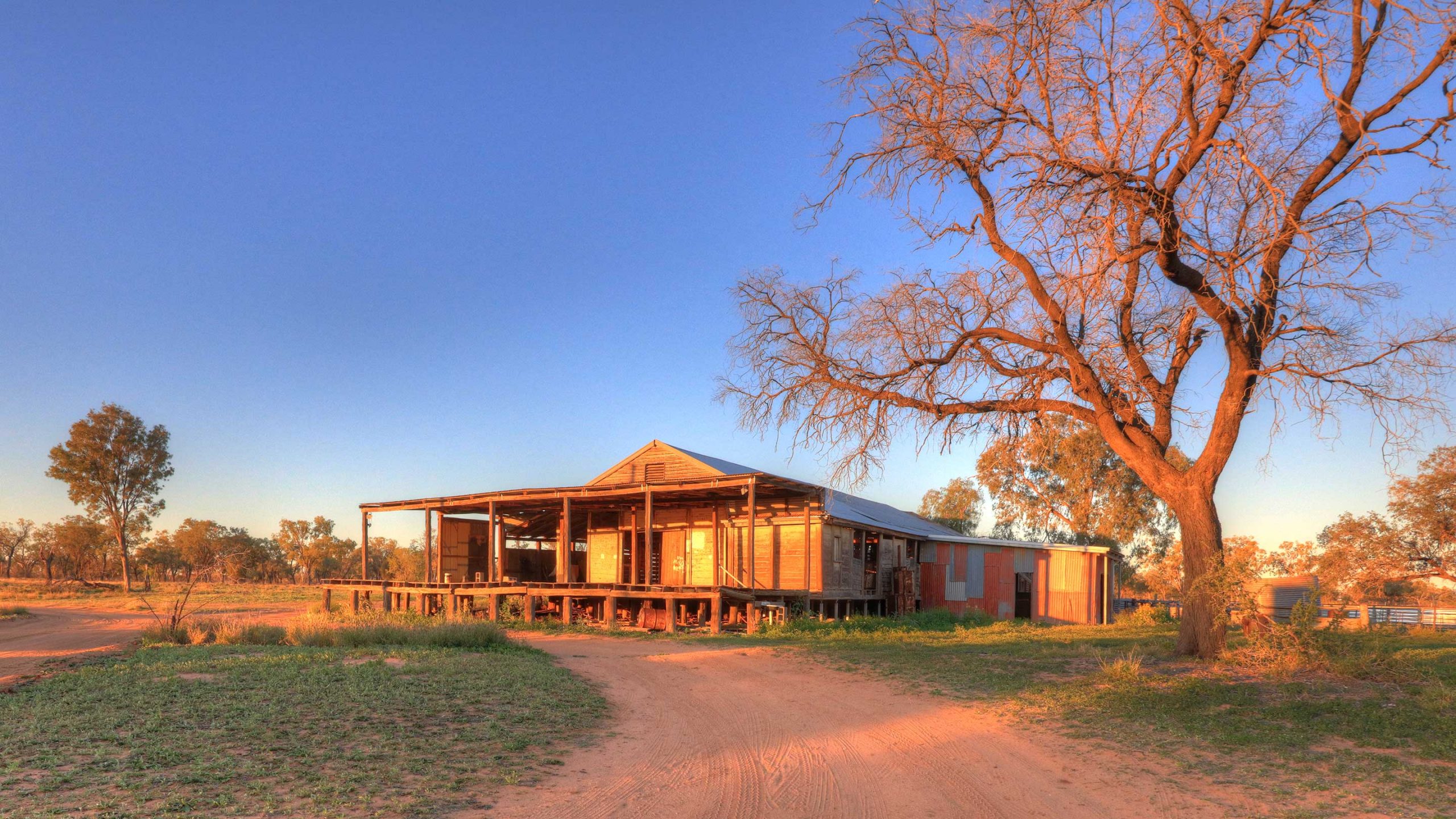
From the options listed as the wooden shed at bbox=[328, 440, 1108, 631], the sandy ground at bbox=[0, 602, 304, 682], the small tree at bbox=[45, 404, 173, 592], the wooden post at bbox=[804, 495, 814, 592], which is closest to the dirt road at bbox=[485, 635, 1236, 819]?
the sandy ground at bbox=[0, 602, 304, 682]

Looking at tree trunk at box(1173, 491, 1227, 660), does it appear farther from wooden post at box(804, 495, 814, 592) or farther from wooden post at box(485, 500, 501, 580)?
wooden post at box(485, 500, 501, 580)

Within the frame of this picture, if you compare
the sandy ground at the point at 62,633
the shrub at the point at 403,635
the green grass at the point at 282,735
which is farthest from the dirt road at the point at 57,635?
the shrub at the point at 403,635

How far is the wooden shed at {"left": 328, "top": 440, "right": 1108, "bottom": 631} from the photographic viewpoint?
2247 cm

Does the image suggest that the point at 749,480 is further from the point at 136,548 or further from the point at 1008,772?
the point at 136,548

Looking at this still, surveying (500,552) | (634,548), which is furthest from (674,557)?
(500,552)

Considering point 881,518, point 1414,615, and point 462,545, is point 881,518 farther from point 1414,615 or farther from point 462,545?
point 1414,615

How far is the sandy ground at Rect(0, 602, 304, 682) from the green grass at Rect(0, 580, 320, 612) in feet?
6.00

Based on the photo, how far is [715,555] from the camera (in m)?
25.5

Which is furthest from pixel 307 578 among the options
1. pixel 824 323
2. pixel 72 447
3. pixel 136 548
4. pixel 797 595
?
pixel 824 323

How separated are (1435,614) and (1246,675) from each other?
80.8 ft

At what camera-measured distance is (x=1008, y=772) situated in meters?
6.99

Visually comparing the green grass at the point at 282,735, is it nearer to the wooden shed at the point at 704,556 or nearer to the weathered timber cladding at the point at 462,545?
the wooden shed at the point at 704,556

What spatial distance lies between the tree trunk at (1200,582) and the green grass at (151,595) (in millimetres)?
28405

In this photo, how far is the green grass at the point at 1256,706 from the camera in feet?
21.7
